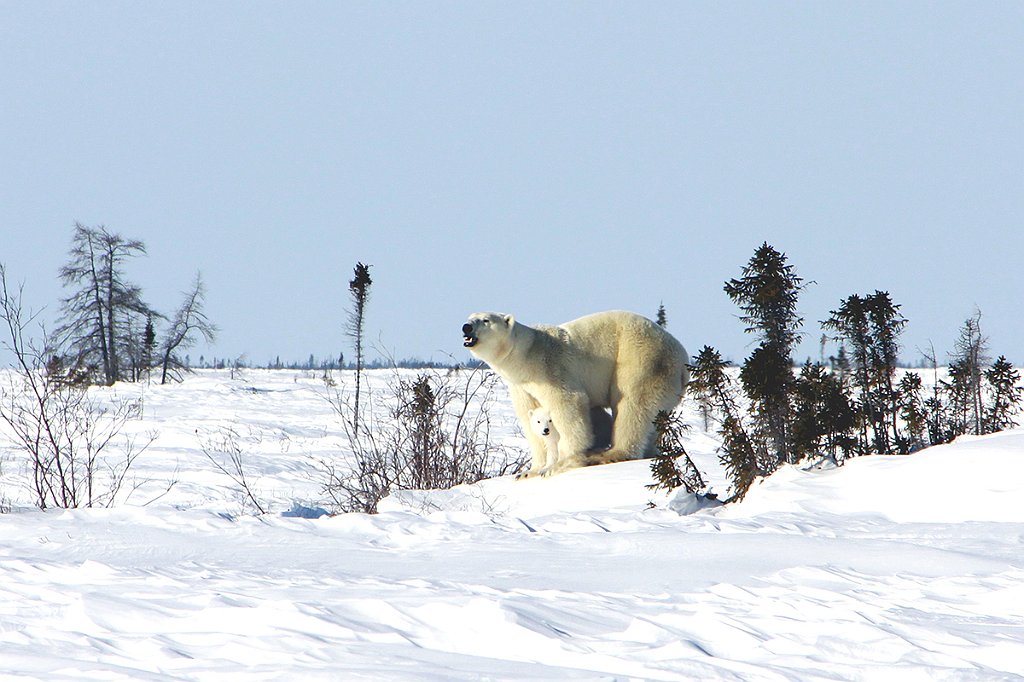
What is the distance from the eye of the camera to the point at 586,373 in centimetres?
949

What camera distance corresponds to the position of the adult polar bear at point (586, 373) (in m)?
9.23

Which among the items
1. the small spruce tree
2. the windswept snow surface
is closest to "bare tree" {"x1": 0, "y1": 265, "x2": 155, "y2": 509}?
the windswept snow surface

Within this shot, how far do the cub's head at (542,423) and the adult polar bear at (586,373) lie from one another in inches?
2.9

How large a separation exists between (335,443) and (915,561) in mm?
13248

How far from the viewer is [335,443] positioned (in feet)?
55.8

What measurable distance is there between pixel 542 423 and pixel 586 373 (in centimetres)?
62

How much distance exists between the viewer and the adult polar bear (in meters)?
9.23

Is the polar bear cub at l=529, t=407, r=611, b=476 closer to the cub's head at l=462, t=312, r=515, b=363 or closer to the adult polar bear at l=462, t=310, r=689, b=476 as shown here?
the adult polar bear at l=462, t=310, r=689, b=476

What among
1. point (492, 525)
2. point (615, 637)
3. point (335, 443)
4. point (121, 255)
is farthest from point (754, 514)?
point (121, 255)

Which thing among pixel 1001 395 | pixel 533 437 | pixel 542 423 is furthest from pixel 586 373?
pixel 1001 395

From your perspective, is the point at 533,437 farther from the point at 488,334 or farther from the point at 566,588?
the point at 566,588

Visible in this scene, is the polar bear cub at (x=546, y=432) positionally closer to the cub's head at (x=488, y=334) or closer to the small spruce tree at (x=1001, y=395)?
the cub's head at (x=488, y=334)

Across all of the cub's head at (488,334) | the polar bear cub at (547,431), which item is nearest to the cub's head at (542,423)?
the polar bear cub at (547,431)

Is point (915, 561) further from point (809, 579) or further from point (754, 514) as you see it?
point (754, 514)
